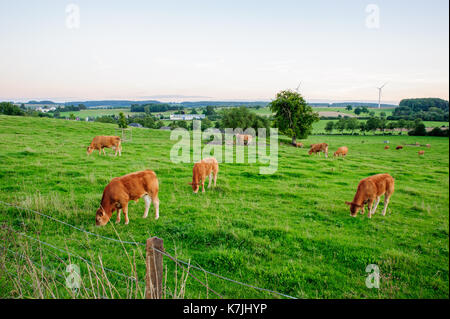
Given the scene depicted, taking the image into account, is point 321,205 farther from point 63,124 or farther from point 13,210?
point 63,124

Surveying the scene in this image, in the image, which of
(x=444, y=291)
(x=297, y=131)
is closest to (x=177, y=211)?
(x=444, y=291)

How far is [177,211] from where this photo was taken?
9.16 m

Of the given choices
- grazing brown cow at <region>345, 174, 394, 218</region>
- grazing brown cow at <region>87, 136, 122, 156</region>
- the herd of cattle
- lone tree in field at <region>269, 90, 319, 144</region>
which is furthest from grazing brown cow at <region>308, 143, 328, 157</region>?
grazing brown cow at <region>87, 136, 122, 156</region>

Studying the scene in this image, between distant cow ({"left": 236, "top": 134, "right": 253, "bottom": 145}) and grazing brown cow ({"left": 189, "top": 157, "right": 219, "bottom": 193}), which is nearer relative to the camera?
grazing brown cow ({"left": 189, "top": 157, "right": 219, "bottom": 193})

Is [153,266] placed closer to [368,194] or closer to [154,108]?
[368,194]

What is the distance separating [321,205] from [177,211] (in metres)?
5.58

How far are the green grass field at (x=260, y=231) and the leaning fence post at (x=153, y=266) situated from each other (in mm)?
172

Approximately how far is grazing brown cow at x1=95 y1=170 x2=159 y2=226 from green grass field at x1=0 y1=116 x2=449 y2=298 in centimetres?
50

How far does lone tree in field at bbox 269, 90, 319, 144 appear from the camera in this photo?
133ft

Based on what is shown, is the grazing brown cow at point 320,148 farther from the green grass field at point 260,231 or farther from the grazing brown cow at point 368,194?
the grazing brown cow at point 368,194

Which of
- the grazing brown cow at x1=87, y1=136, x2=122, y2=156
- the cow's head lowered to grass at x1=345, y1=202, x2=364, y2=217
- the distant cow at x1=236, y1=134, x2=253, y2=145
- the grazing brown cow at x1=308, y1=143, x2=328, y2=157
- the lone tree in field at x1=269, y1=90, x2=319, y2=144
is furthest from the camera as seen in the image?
the lone tree in field at x1=269, y1=90, x2=319, y2=144

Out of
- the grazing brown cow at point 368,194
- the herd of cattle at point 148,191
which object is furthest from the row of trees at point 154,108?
the grazing brown cow at point 368,194

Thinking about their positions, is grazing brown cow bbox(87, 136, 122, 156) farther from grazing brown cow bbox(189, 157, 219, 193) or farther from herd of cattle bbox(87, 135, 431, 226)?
→ herd of cattle bbox(87, 135, 431, 226)
